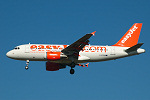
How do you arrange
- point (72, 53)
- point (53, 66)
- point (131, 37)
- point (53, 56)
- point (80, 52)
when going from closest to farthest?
A: 1. point (53, 56)
2. point (72, 53)
3. point (80, 52)
4. point (53, 66)
5. point (131, 37)

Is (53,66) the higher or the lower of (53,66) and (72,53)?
the lower

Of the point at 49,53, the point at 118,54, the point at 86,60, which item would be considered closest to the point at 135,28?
the point at 118,54

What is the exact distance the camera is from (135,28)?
2576 inches

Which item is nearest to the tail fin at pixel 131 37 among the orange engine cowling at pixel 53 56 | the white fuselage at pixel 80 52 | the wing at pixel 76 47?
the white fuselage at pixel 80 52

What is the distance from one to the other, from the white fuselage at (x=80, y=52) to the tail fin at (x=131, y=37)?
7.72 ft

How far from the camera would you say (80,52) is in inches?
2373

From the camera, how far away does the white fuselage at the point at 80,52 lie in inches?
2313

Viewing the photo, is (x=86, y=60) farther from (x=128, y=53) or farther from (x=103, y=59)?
(x=128, y=53)

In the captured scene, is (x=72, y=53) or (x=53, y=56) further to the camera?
(x=72, y=53)

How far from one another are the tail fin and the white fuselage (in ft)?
7.72

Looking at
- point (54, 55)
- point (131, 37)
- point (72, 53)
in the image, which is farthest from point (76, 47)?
point (131, 37)

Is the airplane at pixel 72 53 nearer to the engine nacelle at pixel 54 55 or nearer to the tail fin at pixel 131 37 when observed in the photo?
the engine nacelle at pixel 54 55

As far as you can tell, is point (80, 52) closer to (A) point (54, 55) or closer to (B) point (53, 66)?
(A) point (54, 55)

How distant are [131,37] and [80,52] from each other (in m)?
11.0
